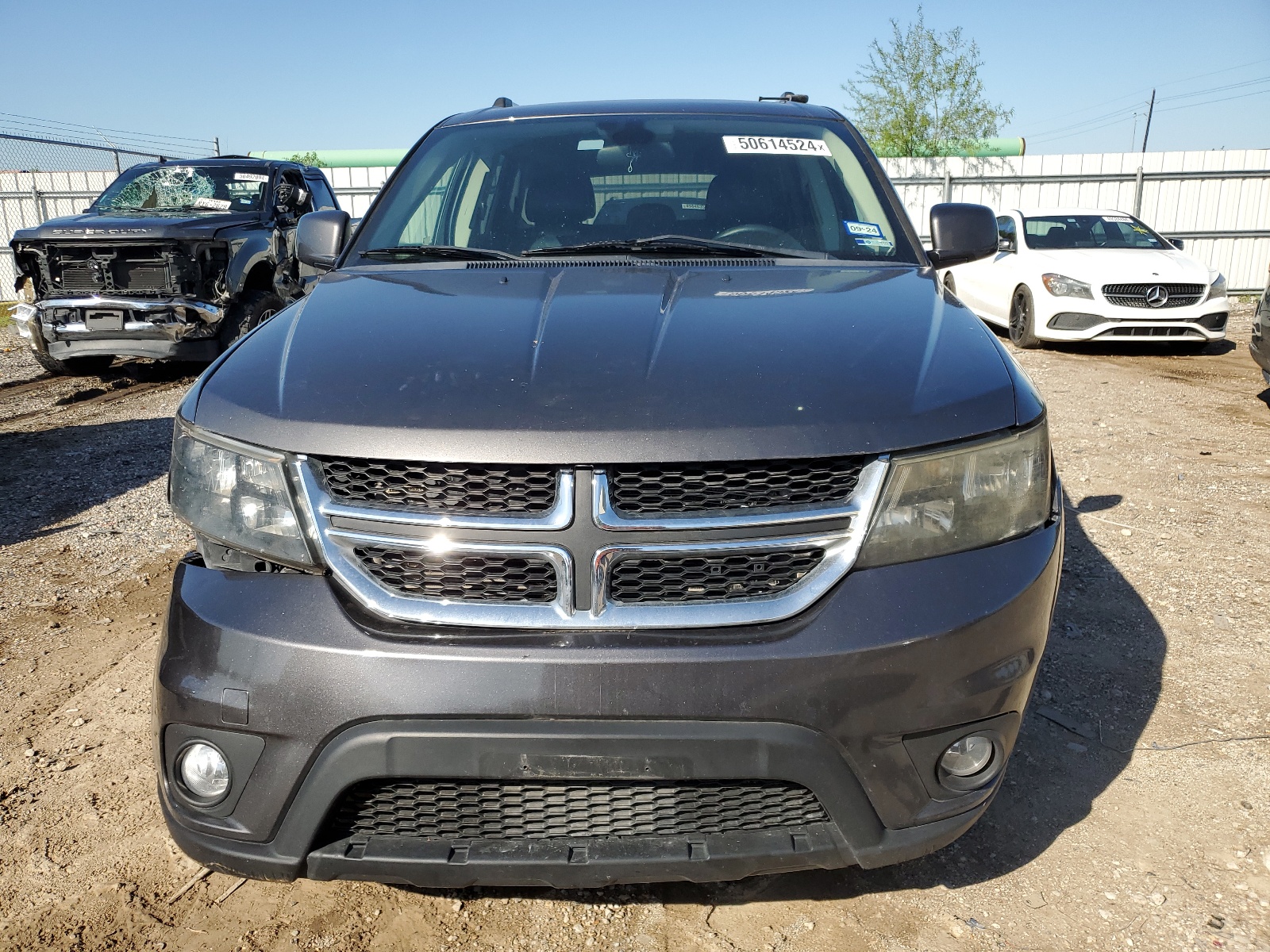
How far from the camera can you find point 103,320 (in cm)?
804

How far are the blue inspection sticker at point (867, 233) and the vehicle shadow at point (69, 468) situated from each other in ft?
13.2

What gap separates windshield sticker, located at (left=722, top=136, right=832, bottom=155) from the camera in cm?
305

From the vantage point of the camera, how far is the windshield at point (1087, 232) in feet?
36.1

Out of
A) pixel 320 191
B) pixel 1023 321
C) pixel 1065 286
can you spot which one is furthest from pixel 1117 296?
pixel 320 191

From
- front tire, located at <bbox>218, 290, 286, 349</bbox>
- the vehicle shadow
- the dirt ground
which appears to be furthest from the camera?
front tire, located at <bbox>218, 290, 286, 349</bbox>

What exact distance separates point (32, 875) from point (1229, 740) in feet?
10.0

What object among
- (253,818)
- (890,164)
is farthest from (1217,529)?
(890,164)

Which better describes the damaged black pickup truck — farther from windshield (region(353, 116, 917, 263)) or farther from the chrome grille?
the chrome grille

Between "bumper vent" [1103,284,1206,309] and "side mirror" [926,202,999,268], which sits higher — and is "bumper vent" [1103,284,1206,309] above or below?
below

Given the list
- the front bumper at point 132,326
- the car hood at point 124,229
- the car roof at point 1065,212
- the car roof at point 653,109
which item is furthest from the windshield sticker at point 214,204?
the car roof at point 1065,212

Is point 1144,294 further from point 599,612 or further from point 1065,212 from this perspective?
point 599,612

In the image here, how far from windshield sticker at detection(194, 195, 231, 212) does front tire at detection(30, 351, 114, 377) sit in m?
1.59

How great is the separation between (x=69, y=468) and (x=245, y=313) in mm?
2804

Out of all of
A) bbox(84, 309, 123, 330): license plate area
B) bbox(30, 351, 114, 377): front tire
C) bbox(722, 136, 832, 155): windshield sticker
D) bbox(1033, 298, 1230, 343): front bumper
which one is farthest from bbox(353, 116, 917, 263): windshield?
bbox(1033, 298, 1230, 343): front bumper
